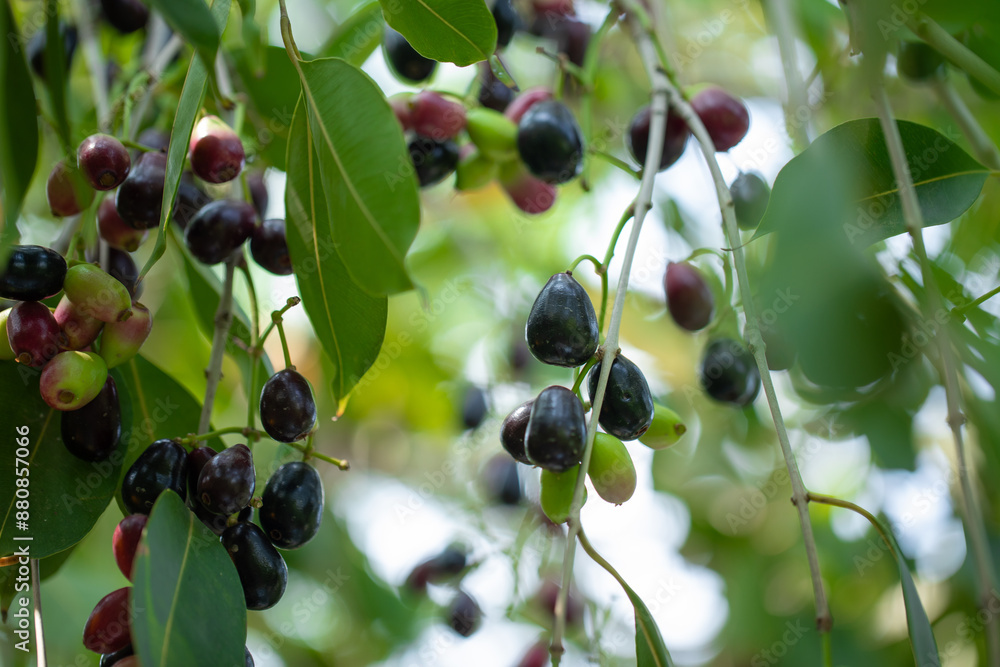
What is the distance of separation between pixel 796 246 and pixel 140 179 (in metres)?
0.76

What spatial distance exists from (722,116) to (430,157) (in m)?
0.46

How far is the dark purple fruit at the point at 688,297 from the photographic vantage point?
4.07 ft

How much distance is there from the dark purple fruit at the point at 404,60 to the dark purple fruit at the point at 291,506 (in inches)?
27.6

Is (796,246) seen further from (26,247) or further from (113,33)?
(113,33)

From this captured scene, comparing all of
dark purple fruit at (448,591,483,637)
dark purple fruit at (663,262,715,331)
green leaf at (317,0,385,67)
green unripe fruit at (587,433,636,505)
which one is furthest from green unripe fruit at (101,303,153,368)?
dark purple fruit at (448,591,483,637)

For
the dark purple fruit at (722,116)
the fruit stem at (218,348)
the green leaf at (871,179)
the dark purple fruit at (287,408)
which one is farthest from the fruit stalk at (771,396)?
the fruit stem at (218,348)

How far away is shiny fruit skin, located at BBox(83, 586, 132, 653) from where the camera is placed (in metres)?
0.81

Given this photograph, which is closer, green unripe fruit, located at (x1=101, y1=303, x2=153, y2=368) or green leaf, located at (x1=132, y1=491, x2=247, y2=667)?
green leaf, located at (x1=132, y1=491, x2=247, y2=667)

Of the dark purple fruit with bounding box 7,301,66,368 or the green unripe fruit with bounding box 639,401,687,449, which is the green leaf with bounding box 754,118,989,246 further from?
the dark purple fruit with bounding box 7,301,66,368

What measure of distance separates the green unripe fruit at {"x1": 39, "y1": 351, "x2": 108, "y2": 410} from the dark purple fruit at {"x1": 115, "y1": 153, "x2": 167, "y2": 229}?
185 mm

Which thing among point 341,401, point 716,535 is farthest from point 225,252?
point 716,535

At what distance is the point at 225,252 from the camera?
3.20 feet

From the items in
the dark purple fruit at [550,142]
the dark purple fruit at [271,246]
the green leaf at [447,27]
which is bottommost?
the dark purple fruit at [271,246]

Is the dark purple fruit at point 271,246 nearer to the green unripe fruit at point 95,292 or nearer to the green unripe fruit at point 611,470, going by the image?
the green unripe fruit at point 95,292
